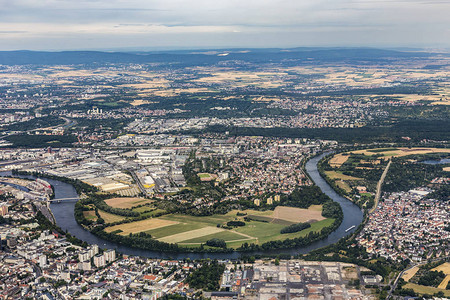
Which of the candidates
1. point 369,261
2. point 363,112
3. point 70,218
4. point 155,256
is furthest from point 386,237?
point 363,112

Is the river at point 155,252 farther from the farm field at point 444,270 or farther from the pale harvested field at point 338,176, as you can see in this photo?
the farm field at point 444,270

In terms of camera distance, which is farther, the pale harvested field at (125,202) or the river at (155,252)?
the pale harvested field at (125,202)

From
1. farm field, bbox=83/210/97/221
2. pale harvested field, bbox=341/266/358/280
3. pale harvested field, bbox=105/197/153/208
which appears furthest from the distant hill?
pale harvested field, bbox=341/266/358/280

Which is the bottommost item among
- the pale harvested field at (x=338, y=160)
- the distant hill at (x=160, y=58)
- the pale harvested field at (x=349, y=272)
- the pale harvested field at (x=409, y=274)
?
the pale harvested field at (x=409, y=274)

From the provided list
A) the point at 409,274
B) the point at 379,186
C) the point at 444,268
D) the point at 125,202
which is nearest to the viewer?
the point at 409,274

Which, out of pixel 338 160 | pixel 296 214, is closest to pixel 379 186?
pixel 338 160

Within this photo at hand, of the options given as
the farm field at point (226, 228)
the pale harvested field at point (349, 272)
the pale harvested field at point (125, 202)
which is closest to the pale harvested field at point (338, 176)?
the farm field at point (226, 228)

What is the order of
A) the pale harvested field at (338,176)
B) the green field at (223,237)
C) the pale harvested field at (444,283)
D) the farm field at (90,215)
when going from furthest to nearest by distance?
1. the pale harvested field at (338,176)
2. the farm field at (90,215)
3. the green field at (223,237)
4. the pale harvested field at (444,283)

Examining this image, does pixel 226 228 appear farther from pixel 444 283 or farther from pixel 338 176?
pixel 338 176
